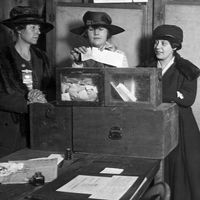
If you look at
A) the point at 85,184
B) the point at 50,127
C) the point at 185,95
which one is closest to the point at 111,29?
the point at 185,95

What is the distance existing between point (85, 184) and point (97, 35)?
1.52 m

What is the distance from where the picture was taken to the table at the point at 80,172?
6.02 feet

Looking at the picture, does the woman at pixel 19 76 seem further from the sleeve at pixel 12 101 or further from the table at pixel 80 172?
the table at pixel 80 172

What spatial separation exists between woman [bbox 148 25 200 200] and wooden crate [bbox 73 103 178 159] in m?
0.63

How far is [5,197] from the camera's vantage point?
1.83 metres

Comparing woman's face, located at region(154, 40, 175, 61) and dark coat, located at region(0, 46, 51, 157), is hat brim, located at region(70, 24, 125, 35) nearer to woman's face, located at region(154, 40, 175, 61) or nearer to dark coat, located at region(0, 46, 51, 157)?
woman's face, located at region(154, 40, 175, 61)

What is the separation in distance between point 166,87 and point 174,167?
57 cm

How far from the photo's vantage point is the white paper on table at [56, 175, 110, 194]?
1.89m

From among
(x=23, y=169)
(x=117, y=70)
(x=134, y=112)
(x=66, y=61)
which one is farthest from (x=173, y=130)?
(x=66, y=61)

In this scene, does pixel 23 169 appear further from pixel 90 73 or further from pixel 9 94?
pixel 9 94

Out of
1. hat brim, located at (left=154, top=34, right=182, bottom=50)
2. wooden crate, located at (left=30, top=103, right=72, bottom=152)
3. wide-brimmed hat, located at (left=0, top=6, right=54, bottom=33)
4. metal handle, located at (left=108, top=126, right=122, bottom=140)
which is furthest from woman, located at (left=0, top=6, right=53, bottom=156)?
hat brim, located at (left=154, top=34, right=182, bottom=50)

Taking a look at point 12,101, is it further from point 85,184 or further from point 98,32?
point 85,184

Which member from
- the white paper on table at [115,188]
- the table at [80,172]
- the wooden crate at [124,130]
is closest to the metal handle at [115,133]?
the wooden crate at [124,130]

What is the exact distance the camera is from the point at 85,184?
1967 mm
